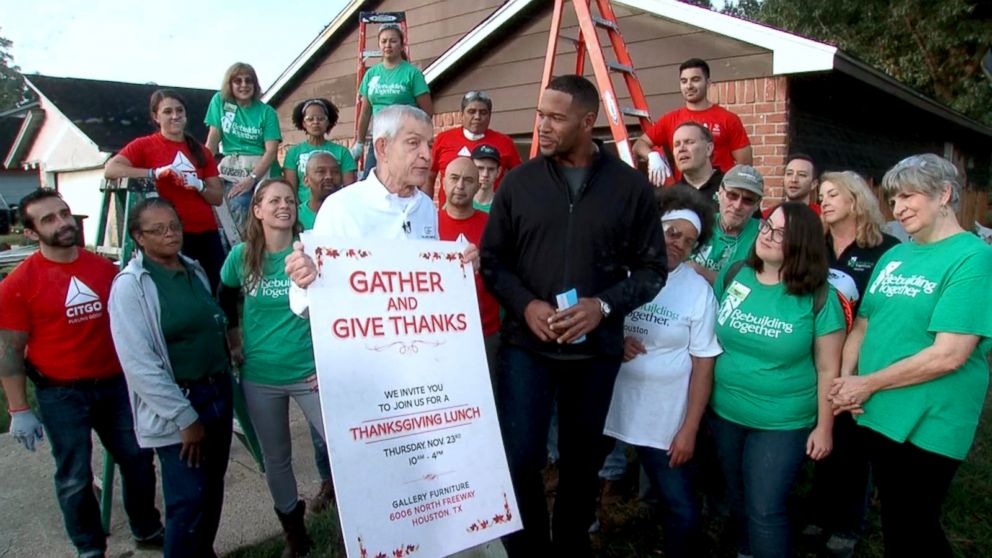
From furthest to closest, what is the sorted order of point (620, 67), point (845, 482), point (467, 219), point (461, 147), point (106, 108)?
point (106, 108) → point (620, 67) → point (461, 147) → point (467, 219) → point (845, 482)

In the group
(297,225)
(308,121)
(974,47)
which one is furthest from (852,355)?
(974,47)

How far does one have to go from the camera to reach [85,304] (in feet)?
9.74

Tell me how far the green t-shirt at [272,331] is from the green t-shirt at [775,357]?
1876mm

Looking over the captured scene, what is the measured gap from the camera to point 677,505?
2768 millimetres

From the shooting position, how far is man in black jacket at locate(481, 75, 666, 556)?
8.14 ft

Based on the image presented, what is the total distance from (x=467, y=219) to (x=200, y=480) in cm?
179

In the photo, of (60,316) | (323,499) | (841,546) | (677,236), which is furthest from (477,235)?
(841,546)

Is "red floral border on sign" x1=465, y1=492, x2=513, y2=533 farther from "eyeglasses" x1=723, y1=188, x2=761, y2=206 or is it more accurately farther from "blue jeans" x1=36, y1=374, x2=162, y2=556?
"eyeglasses" x1=723, y1=188, x2=761, y2=206

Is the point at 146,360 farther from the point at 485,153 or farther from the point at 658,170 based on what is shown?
the point at 658,170

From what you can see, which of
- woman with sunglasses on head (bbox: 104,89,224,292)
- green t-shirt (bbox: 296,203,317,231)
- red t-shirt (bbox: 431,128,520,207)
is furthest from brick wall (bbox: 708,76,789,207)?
woman with sunglasses on head (bbox: 104,89,224,292)

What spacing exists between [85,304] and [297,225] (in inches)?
39.2

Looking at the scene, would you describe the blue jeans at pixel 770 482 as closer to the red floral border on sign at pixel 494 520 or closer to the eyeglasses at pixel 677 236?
the eyeglasses at pixel 677 236

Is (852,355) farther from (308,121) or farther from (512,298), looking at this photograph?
(308,121)

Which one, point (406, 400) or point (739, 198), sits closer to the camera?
point (406, 400)
